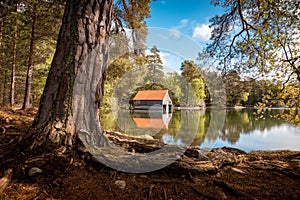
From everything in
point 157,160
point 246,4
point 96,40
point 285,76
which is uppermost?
point 246,4

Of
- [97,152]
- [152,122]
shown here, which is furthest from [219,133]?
[97,152]

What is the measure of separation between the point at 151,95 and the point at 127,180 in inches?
943

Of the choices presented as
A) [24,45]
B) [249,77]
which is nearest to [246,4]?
[249,77]

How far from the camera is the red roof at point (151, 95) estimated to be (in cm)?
2477

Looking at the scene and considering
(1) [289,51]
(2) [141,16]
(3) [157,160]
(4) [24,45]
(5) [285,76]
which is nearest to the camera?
(3) [157,160]

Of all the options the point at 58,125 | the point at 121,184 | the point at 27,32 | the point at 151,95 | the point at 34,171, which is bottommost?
the point at 121,184

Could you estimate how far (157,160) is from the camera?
7.84ft

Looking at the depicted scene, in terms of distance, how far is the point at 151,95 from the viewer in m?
26.0

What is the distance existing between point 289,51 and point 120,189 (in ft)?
11.8

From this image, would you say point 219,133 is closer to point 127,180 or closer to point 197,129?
point 197,129

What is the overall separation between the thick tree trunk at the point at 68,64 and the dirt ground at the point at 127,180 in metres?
0.28

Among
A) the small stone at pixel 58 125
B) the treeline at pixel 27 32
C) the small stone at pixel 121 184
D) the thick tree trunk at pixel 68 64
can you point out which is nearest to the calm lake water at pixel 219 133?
the small stone at pixel 121 184

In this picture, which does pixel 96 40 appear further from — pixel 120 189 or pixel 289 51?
pixel 289 51

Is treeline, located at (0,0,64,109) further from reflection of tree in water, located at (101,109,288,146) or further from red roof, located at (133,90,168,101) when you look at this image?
red roof, located at (133,90,168,101)
